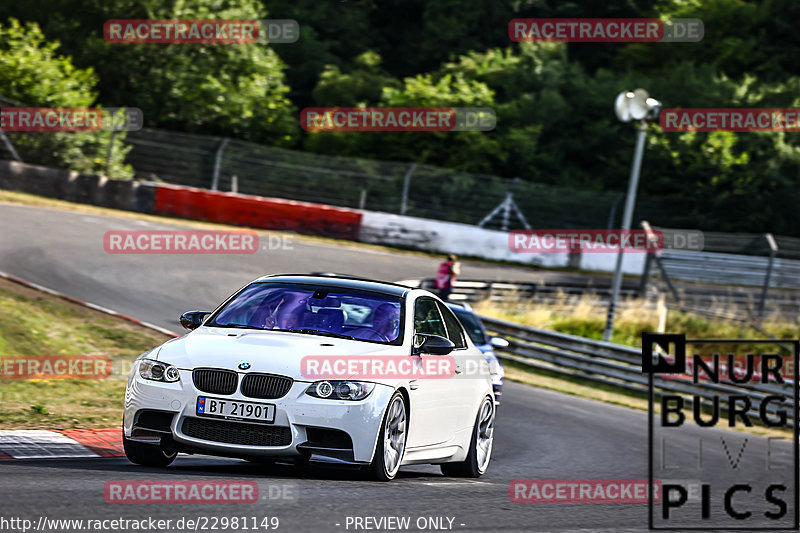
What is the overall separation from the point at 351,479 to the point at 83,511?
249cm

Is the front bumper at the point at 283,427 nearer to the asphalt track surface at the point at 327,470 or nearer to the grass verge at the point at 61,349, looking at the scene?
the asphalt track surface at the point at 327,470

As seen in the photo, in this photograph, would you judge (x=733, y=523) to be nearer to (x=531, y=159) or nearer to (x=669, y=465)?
(x=669, y=465)

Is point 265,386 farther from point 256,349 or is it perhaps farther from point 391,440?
point 391,440

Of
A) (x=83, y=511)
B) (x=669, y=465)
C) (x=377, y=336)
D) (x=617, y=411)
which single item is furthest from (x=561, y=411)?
(x=83, y=511)

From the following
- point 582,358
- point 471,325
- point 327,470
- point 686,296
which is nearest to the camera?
point 327,470

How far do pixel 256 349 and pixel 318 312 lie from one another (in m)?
0.93

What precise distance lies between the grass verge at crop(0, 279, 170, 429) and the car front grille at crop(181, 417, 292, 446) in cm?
302

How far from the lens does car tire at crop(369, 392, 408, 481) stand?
786cm

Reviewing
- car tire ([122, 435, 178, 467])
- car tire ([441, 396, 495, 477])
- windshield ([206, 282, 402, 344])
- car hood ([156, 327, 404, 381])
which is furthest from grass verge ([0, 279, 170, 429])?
car tire ([441, 396, 495, 477])

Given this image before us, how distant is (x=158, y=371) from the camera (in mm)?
7895

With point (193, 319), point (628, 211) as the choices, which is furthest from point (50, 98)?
point (193, 319)

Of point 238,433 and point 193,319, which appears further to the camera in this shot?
point 193,319

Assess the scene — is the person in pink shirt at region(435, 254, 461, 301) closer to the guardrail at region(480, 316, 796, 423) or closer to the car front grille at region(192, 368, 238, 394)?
the guardrail at region(480, 316, 796, 423)

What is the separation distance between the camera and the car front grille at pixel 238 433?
7570 millimetres
